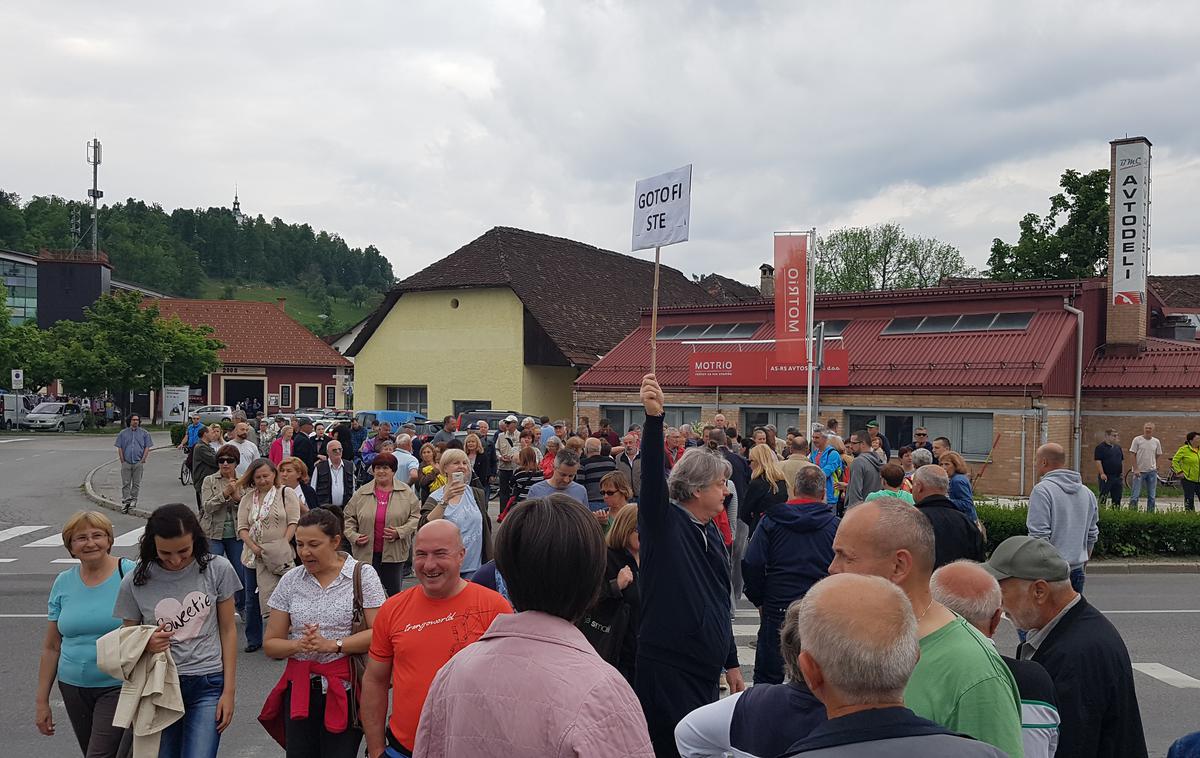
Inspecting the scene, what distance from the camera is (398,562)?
860cm

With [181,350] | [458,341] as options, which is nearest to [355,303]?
[181,350]

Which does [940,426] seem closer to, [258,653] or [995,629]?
[258,653]

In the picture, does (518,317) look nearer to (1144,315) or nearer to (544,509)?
(1144,315)

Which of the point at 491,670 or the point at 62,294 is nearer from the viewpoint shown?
the point at 491,670

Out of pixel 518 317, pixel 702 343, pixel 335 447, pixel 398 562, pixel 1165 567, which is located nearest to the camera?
pixel 398 562

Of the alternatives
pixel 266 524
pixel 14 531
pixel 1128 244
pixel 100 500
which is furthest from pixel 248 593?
pixel 1128 244

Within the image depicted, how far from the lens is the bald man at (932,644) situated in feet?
8.99

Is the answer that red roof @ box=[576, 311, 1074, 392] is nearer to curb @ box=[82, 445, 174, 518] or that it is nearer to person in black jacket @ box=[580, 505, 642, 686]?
curb @ box=[82, 445, 174, 518]

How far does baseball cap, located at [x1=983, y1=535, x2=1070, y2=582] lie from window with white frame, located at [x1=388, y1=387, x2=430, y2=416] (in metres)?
39.7

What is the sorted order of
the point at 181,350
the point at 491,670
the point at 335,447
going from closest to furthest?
the point at 491,670 < the point at 335,447 < the point at 181,350

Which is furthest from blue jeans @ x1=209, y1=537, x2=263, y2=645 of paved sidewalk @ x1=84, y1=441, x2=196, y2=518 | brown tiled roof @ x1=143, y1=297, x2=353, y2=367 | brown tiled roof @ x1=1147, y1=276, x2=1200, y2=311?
brown tiled roof @ x1=1147, y1=276, x2=1200, y2=311

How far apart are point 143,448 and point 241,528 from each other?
12737 millimetres

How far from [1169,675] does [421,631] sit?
745 centimetres

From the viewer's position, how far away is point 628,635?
16.4 ft
